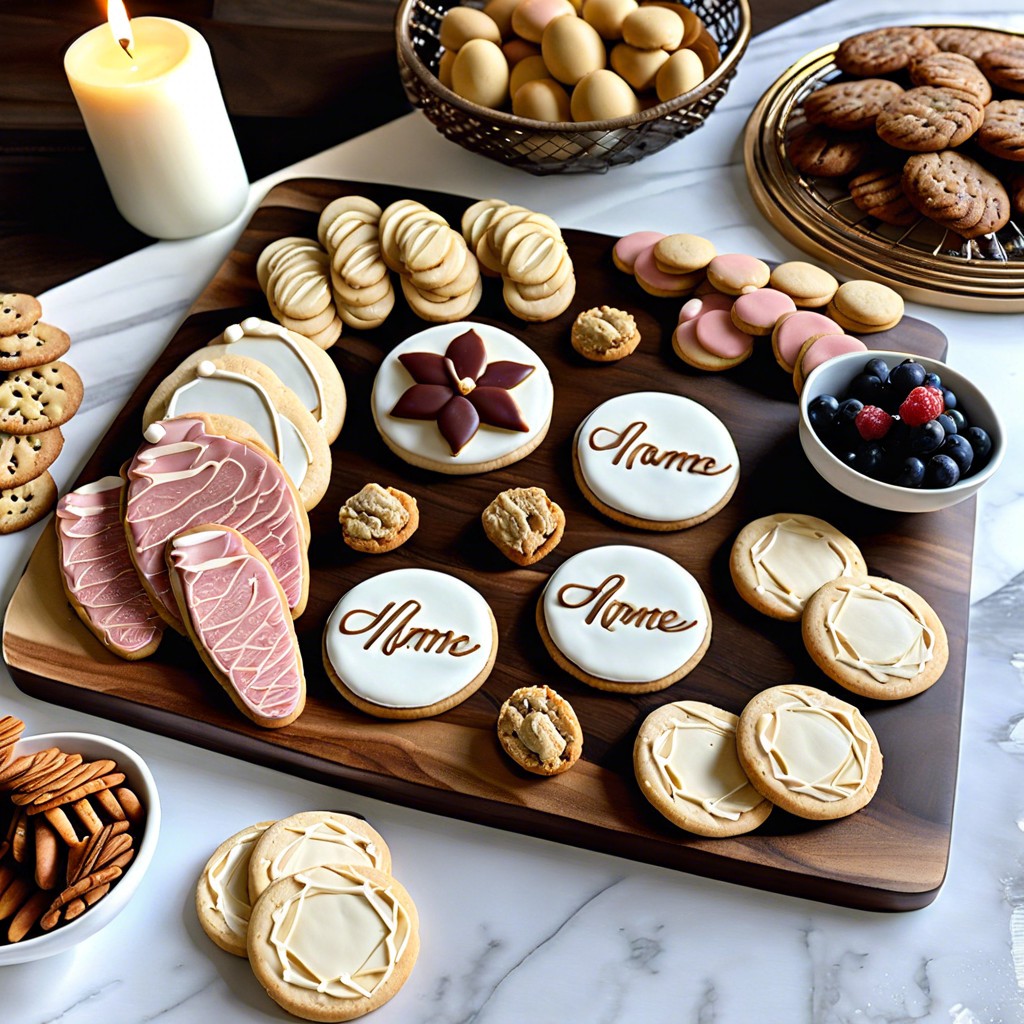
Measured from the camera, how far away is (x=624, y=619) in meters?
1.33

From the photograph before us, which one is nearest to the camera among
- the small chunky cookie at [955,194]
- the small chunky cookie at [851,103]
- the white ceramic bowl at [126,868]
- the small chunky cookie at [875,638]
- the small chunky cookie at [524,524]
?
the white ceramic bowl at [126,868]

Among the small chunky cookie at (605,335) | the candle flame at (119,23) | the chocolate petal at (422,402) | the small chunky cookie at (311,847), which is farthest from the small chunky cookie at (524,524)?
the candle flame at (119,23)

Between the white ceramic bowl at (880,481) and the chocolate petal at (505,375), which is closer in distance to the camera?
the white ceramic bowl at (880,481)

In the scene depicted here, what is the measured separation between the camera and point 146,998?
45.4 inches

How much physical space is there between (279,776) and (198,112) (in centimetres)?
104

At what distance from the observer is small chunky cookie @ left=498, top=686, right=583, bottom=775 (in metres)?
1.22

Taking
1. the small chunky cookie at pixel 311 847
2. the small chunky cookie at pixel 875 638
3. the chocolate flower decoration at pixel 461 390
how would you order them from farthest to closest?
the chocolate flower decoration at pixel 461 390 → the small chunky cookie at pixel 875 638 → the small chunky cookie at pixel 311 847

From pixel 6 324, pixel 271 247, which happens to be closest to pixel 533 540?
pixel 271 247

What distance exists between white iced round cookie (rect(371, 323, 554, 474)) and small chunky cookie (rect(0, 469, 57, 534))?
0.48m

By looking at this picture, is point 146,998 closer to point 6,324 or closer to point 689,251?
point 6,324

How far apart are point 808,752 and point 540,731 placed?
0.31 meters

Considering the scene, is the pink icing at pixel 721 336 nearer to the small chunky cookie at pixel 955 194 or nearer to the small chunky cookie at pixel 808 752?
the small chunky cookie at pixel 955 194

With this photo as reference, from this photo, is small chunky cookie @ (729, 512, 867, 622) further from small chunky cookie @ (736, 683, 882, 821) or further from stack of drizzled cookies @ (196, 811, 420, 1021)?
stack of drizzled cookies @ (196, 811, 420, 1021)

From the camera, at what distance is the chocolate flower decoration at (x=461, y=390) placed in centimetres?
150
